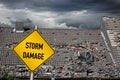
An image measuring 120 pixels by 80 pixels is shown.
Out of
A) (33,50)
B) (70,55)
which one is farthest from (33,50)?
(70,55)

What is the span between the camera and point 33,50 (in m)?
9.18

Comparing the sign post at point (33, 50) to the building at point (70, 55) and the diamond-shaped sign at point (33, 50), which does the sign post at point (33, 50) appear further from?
the building at point (70, 55)

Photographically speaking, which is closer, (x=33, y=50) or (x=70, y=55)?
(x=33, y=50)

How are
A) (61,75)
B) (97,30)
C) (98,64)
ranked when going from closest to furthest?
(61,75), (98,64), (97,30)

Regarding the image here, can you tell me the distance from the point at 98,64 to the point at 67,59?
2.11 meters

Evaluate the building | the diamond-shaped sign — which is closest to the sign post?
the diamond-shaped sign

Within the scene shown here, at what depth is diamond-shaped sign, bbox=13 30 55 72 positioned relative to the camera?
29.9ft

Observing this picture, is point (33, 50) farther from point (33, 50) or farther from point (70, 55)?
point (70, 55)

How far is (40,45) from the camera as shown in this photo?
9234mm

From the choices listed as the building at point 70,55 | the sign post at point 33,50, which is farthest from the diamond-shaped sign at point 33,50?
the building at point 70,55

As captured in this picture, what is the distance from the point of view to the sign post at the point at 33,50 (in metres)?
9.10

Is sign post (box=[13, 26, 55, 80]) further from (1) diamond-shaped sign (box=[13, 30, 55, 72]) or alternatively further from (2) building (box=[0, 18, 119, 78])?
(2) building (box=[0, 18, 119, 78])

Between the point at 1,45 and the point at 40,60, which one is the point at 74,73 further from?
the point at 40,60

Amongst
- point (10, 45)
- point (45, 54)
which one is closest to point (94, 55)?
point (10, 45)
